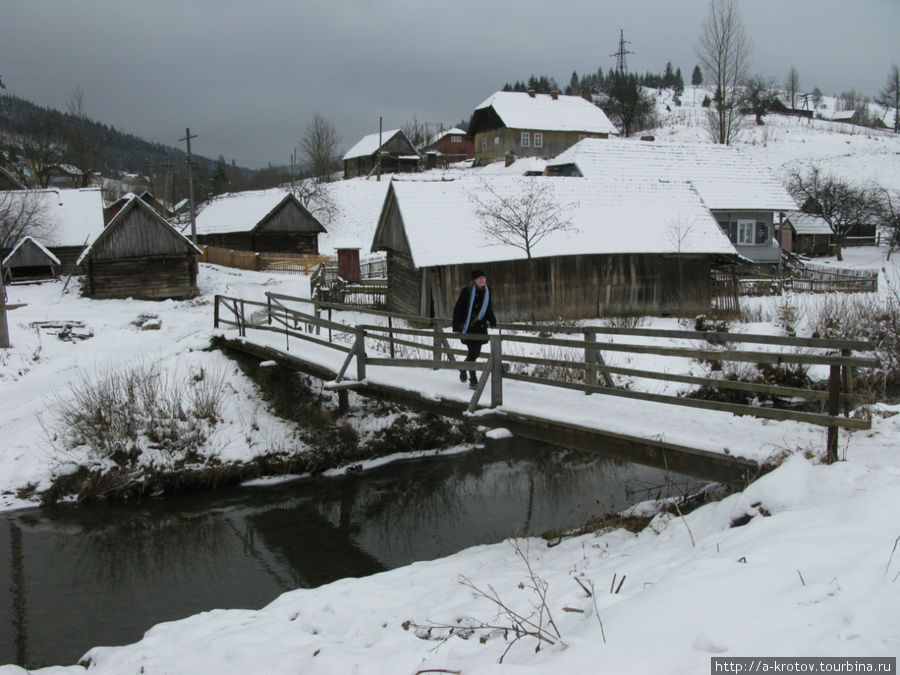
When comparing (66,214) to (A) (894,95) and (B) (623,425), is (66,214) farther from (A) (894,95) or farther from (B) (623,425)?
(A) (894,95)

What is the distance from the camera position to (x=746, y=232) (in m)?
35.7

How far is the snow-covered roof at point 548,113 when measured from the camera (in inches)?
2430

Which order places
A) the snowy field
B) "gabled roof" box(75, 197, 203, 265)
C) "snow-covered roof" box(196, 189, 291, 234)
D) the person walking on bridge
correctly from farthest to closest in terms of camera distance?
"snow-covered roof" box(196, 189, 291, 234), "gabled roof" box(75, 197, 203, 265), the person walking on bridge, the snowy field

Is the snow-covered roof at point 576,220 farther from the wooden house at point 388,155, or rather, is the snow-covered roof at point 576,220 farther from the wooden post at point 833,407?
the wooden house at point 388,155

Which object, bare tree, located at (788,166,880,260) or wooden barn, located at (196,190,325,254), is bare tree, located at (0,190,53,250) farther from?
bare tree, located at (788,166,880,260)

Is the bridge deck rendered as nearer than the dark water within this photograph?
Yes

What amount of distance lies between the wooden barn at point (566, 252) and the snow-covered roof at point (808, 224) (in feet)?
79.6

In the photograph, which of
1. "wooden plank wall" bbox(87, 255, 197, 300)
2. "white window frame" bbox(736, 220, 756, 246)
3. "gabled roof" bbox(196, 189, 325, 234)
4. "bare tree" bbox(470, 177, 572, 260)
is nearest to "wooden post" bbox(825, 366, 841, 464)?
"bare tree" bbox(470, 177, 572, 260)

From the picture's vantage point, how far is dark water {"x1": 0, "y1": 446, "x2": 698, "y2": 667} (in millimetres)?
7922

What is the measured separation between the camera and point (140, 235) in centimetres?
2922

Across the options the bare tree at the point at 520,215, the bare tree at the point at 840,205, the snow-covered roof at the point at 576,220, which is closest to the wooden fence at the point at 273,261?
the snow-covered roof at the point at 576,220

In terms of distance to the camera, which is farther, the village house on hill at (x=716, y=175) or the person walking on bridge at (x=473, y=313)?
the village house on hill at (x=716, y=175)

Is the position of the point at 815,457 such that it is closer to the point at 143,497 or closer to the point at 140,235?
the point at 143,497

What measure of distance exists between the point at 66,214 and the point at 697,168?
36157 millimetres
